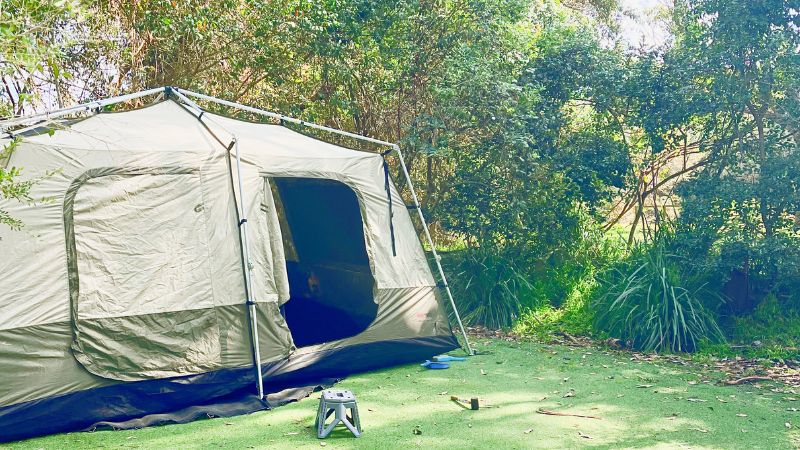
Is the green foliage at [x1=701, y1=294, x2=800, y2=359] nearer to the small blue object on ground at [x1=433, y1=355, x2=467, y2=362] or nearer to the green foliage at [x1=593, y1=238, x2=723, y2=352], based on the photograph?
the green foliage at [x1=593, y1=238, x2=723, y2=352]

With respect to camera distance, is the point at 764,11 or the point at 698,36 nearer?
the point at 764,11

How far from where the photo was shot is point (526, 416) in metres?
4.30

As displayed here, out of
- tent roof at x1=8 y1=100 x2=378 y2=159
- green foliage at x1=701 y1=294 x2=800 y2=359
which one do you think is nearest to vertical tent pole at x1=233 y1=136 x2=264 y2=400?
tent roof at x1=8 y1=100 x2=378 y2=159

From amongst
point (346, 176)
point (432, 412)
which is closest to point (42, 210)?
point (346, 176)

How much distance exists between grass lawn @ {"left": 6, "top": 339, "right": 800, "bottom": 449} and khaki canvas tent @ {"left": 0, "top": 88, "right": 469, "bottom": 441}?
0.23 metres

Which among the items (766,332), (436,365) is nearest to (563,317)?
(766,332)

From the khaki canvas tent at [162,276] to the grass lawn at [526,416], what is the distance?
0.23 meters

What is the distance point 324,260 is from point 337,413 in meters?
2.93

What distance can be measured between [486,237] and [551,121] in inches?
51.0

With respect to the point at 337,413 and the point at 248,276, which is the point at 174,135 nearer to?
the point at 248,276

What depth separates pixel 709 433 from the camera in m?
3.97

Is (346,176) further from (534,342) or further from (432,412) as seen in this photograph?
(534,342)

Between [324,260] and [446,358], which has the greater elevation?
[324,260]

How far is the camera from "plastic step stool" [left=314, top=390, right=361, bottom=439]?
3.95 m
